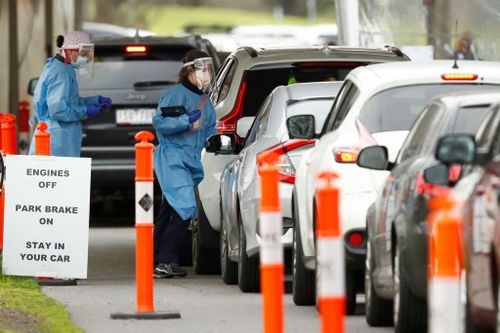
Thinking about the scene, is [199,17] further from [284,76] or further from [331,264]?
[331,264]

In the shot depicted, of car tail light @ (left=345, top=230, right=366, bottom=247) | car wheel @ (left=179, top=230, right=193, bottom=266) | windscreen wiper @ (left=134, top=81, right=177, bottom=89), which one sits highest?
windscreen wiper @ (left=134, top=81, right=177, bottom=89)

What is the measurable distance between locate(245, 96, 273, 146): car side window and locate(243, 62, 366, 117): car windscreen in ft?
3.08

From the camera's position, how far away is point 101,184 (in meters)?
21.4

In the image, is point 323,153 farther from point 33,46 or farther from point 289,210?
point 33,46

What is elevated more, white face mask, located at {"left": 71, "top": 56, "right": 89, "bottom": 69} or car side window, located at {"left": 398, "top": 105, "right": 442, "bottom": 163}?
white face mask, located at {"left": 71, "top": 56, "right": 89, "bottom": 69}

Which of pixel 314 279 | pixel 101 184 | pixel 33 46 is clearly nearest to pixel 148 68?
pixel 101 184

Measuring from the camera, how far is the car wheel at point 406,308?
1062 centimetres

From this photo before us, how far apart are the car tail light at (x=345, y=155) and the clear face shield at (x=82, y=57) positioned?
4465mm

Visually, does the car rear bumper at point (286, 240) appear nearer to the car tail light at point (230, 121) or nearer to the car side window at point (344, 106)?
the car side window at point (344, 106)

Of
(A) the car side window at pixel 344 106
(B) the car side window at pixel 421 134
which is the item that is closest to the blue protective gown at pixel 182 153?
(A) the car side window at pixel 344 106

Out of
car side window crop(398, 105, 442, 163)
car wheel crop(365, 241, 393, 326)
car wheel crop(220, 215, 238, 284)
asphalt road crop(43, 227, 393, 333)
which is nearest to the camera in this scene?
car side window crop(398, 105, 442, 163)

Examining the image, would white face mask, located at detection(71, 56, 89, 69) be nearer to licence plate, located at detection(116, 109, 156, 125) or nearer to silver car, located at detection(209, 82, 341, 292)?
silver car, located at detection(209, 82, 341, 292)

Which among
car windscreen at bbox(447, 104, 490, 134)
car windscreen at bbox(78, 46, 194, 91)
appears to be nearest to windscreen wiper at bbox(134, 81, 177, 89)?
car windscreen at bbox(78, 46, 194, 91)

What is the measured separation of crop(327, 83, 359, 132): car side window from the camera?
12.7 meters
